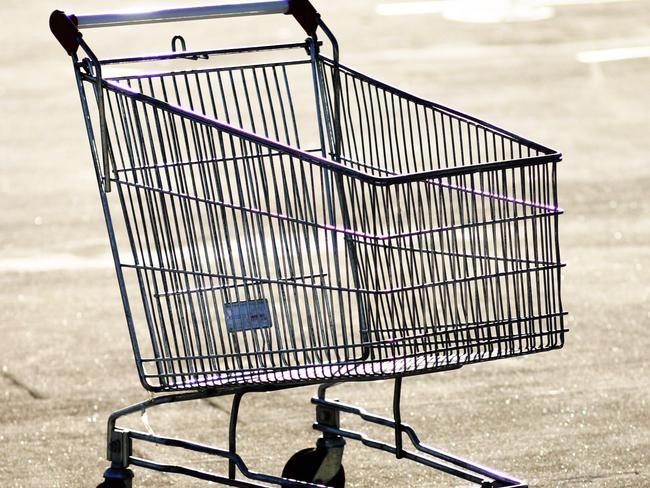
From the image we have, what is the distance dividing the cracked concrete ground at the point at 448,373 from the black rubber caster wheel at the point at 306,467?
0.33m

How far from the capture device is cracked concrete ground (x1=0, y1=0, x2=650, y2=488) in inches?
219

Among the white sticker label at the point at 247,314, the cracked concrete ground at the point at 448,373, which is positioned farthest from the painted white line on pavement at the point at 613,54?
the white sticker label at the point at 247,314

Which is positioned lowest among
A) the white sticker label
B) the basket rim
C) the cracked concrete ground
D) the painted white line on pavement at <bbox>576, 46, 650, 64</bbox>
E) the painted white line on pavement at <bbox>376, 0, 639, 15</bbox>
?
the cracked concrete ground

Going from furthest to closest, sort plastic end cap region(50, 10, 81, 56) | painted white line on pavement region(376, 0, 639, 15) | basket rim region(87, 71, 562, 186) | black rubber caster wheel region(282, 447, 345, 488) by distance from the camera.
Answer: painted white line on pavement region(376, 0, 639, 15), black rubber caster wheel region(282, 447, 345, 488), plastic end cap region(50, 10, 81, 56), basket rim region(87, 71, 562, 186)

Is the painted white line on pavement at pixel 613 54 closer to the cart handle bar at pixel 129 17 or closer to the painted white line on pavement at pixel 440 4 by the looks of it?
the painted white line on pavement at pixel 440 4

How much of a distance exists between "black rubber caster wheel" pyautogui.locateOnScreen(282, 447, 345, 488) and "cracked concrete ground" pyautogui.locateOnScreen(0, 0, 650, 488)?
33cm

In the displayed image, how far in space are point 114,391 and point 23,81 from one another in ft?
23.9

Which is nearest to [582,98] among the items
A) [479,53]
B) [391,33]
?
[479,53]

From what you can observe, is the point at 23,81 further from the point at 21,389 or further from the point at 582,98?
the point at 21,389

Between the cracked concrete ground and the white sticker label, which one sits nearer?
the white sticker label

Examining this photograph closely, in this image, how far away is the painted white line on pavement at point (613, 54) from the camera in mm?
13383

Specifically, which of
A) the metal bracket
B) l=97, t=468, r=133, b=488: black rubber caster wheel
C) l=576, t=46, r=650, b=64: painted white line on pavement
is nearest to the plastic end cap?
the metal bracket

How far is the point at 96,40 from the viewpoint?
47.4 ft

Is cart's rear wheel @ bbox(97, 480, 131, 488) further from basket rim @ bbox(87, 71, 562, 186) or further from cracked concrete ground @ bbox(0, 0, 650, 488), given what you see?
basket rim @ bbox(87, 71, 562, 186)
